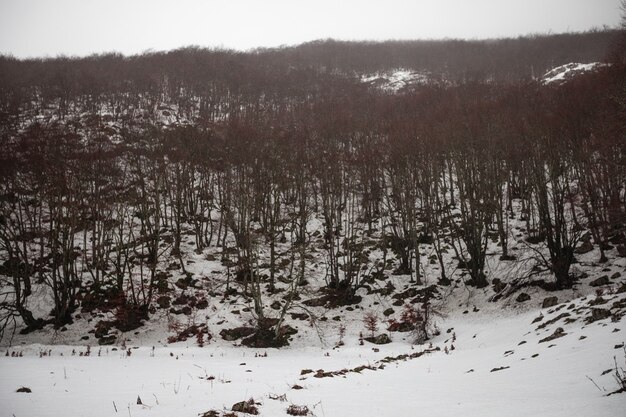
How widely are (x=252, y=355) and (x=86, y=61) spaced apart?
82309mm

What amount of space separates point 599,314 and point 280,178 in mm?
23834

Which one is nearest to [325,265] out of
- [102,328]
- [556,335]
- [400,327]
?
[400,327]

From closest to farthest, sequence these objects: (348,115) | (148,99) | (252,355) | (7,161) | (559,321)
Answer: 1. (559,321)
2. (252,355)
3. (7,161)
4. (348,115)
5. (148,99)

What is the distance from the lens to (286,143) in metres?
36.4

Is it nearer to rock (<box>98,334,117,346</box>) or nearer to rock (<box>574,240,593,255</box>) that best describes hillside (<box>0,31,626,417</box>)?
rock (<box>574,240,593,255</box>)

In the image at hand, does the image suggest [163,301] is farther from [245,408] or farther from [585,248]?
[585,248]

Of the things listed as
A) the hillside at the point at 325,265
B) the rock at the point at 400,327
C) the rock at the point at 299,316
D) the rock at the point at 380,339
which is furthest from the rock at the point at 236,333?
the rock at the point at 400,327

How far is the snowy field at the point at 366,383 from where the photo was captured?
6.42 metres

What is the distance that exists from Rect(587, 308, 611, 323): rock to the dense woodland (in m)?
5.89

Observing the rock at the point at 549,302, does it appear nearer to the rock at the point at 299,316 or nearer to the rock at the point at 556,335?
the rock at the point at 556,335

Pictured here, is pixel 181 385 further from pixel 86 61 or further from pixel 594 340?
pixel 86 61

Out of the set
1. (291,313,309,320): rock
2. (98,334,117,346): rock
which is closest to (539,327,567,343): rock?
(291,313,309,320): rock

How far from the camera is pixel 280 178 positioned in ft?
101

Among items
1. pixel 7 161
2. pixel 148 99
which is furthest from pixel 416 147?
pixel 148 99
